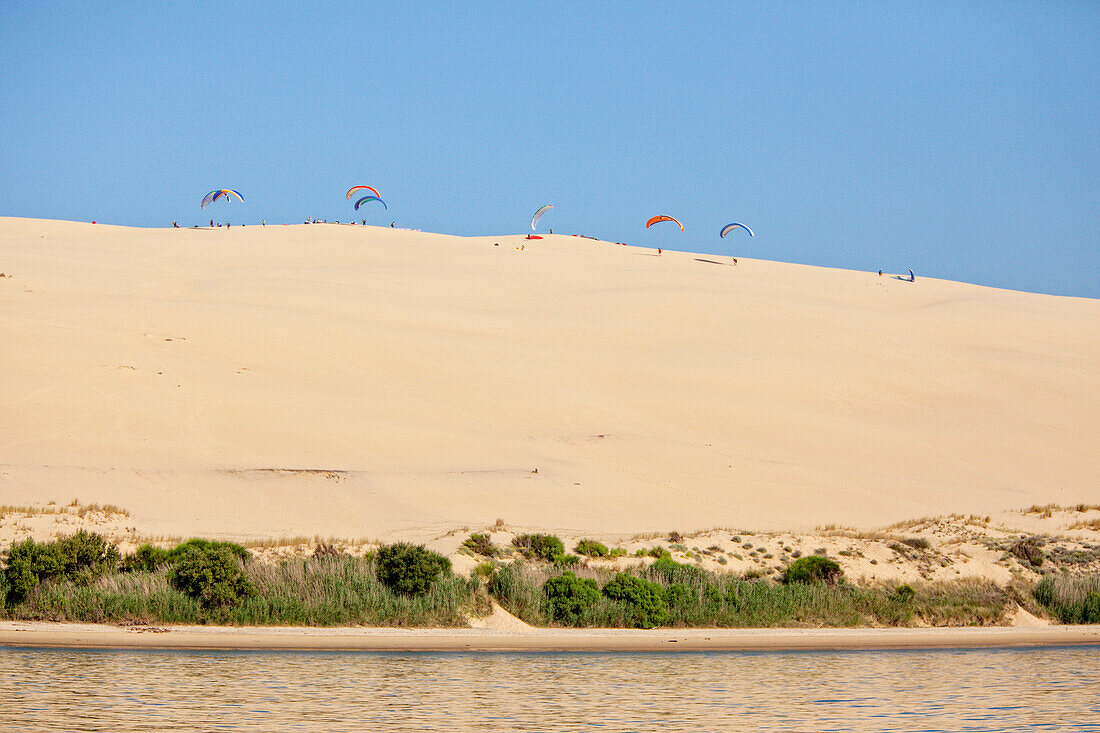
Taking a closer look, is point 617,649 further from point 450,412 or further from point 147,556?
point 450,412

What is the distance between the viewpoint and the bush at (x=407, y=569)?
15500mm

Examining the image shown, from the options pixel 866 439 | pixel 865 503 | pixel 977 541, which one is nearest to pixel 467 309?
pixel 866 439

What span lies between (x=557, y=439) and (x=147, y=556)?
13.2 metres

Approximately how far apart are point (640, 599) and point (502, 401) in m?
14.8

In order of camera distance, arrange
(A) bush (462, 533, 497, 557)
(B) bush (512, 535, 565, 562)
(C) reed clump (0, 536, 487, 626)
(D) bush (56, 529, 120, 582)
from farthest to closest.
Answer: (B) bush (512, 535, 565, 562)
(A) bush (462, 533, 497, 557)
(D) bush (56, 529, 120, 582)
(C) reed clump (0, 536, 487, 626)

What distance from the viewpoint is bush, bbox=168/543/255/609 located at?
48.0 feet

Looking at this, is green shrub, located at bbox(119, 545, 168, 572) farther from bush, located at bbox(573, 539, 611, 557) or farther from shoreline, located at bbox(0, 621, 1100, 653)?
bush, located at bbox(573, 539, 611, 557)

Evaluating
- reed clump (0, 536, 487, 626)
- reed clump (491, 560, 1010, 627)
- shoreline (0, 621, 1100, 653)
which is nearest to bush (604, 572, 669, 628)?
reed clump (491, 560, 1010, 627)

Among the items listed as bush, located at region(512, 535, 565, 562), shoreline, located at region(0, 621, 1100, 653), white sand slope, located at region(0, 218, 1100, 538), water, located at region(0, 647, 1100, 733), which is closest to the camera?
water, located at region(0, 647, 1100, 733)

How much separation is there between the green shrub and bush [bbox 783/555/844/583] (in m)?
9.28

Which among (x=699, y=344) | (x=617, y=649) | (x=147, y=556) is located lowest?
(x=617, y=649)

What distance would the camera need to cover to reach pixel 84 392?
86.4ft

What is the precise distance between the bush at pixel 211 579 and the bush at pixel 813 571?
8.14 meters

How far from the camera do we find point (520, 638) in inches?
582
